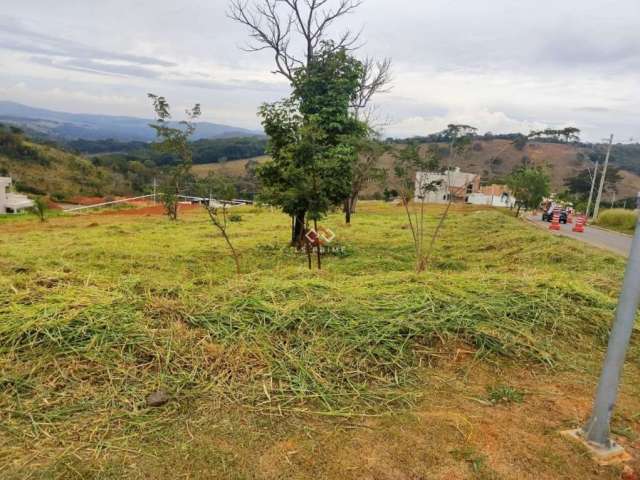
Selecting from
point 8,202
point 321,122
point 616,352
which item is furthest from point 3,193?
point 616,352

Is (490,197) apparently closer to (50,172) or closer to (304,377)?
(304,377)

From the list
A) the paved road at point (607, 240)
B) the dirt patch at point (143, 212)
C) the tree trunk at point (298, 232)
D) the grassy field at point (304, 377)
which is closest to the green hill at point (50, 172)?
the dirt patch at point (143, 212)

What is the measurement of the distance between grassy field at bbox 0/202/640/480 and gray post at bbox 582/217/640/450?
0.15 m

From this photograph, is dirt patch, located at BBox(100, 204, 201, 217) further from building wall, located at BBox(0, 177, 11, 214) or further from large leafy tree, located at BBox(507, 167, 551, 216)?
large leafy tree, located at BBox(507, 167, 551, 216)

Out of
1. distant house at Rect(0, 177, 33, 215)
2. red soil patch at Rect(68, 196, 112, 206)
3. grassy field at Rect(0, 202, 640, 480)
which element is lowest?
red soil patch at Rect(68, 196, 112, 206)

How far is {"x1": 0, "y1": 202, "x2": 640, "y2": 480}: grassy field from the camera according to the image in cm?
216

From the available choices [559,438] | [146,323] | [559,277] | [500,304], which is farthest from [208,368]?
[559,277]

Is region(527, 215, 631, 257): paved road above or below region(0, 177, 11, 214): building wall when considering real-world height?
above

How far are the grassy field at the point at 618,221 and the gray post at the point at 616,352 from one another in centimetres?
2148

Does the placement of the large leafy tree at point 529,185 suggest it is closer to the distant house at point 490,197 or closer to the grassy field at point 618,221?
the grassy field at point 618,221

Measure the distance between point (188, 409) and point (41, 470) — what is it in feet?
2.45

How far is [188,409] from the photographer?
2.54 metres

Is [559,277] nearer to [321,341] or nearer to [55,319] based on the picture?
[321,341]

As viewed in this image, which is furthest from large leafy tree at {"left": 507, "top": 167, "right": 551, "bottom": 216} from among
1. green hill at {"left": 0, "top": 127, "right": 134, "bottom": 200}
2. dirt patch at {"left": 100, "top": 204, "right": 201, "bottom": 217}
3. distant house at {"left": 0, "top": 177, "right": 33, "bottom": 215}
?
green hill at {"left": 0, "top": 127, "right": 134, "bottom": 200}
